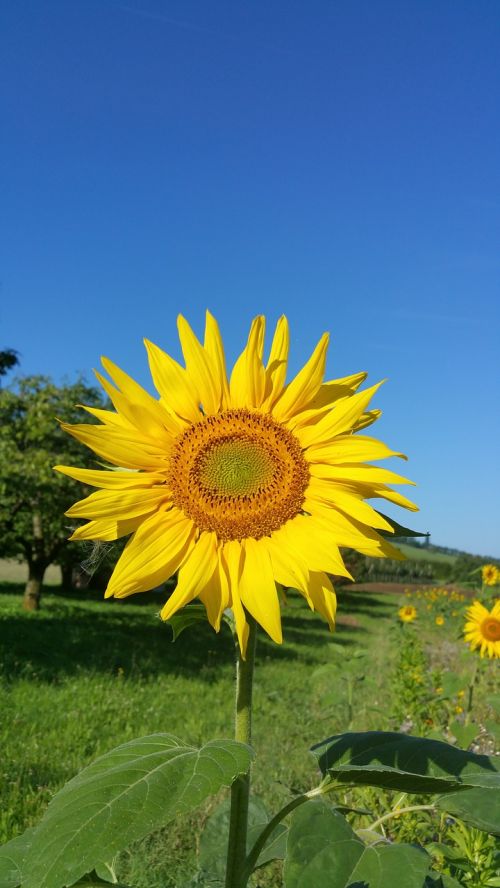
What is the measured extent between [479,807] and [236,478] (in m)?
0.76

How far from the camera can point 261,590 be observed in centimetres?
134

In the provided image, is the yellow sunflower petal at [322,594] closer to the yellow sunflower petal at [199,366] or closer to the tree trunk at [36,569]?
the yellow sunflower petal at [199,366]

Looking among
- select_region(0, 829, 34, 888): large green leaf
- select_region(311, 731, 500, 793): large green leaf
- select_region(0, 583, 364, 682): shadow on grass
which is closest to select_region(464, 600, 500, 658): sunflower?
select_region(0, 583, 364, 682): shadow on grass

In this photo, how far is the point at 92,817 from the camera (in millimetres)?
1047

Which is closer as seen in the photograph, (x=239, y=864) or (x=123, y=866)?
(x=239, y=864)

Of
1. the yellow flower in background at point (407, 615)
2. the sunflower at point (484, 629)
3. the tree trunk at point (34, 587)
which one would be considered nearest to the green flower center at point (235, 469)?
the sunflower at point (484, 629)

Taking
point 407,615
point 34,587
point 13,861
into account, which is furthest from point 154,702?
point 34,587

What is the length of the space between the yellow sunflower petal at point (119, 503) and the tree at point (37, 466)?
413 inches

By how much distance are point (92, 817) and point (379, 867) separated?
0.48 meters

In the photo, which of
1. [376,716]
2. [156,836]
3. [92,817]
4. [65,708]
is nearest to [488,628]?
[376,716]

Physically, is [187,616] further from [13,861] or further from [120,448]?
[13,861]

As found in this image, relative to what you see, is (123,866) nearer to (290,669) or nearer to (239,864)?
(239,864)

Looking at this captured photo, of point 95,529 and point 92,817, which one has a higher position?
point 95,529

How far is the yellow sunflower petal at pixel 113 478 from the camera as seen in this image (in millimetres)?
1415
